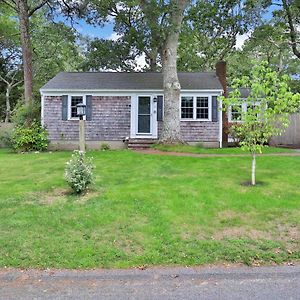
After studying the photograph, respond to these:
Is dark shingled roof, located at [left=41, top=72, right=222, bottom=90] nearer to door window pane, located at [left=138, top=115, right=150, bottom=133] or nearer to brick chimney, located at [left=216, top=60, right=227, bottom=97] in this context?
brick chimney, located at [left=216, top=60, right=227, bottom=97]

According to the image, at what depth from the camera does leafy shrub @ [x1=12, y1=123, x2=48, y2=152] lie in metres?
16.5

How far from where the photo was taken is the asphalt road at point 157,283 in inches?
144

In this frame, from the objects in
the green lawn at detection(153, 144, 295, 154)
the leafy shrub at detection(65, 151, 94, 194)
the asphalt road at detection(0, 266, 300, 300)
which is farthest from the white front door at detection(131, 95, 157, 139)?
the asphalt road at detection(0, 266, 300, 300)

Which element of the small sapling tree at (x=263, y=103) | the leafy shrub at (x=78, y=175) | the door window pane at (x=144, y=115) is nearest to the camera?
the leafy shrub at (x=78, y=175)

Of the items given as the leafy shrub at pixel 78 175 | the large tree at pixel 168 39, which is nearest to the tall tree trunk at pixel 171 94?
the large tree at pixel 168 39

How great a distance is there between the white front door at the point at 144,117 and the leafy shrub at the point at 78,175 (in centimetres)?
1115

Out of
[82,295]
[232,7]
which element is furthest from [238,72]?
[82,295]

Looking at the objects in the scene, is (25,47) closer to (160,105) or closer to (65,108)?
(65,108)

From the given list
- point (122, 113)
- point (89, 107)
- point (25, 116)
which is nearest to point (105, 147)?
point (122, 113)

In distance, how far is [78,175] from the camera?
7.10 metres

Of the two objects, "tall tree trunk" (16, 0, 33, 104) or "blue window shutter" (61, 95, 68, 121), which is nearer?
"blue window shutter" (61, 95, 68, 121)

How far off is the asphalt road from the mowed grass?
0.70 ft

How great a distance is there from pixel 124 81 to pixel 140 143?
153 inches

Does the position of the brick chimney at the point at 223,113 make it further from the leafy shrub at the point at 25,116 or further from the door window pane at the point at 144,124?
the leafy shrub at the point at 25,116
